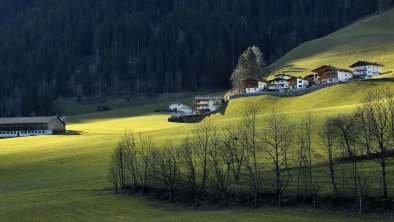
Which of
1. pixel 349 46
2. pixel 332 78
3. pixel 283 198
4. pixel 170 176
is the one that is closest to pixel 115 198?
pixel 170 176

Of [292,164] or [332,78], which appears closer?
[292,164]

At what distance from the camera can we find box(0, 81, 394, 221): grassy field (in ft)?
145

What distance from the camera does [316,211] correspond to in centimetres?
4250

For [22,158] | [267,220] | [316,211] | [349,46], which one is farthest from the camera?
[349,46]

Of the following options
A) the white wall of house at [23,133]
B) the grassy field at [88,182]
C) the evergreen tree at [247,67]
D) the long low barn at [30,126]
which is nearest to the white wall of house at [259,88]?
the grassy field at [88,182]

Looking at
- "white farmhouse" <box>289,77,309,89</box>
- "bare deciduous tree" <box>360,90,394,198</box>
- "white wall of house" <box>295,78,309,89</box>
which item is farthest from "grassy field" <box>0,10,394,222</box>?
"white wall of house" <box>295,78,309,89</box>

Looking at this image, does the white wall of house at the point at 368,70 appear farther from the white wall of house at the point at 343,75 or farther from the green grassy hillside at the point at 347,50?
the green grassy hillside at the point at 347,50

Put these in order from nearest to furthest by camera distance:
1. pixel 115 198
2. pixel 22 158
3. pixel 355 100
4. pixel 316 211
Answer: pixel 316 211 → pixel 115 198 → pixel 22 158 → pixel 355 100

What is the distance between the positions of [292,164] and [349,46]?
122400 millimetres

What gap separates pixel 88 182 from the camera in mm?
61750

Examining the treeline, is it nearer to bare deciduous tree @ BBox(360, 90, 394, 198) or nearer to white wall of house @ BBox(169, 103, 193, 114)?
bare deciduous tree @ BBox(360, 90, 394, 198)

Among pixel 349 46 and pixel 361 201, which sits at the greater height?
pixel 349 46

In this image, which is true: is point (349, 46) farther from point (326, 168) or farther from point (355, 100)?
point (326, 168)

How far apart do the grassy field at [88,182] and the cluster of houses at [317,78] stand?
56.9ft
